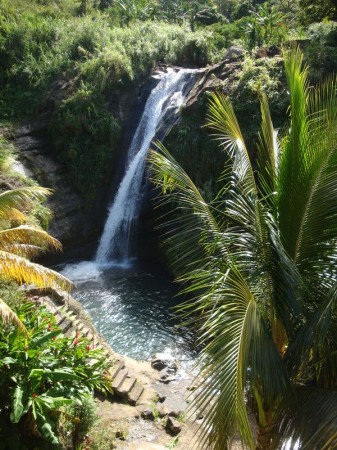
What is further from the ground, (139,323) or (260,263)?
(260,263)

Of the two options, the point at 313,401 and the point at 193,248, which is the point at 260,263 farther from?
the point at 313,401

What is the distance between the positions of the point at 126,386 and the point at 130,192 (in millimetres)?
10021

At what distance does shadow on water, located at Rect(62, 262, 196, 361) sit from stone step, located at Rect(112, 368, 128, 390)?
2053mm

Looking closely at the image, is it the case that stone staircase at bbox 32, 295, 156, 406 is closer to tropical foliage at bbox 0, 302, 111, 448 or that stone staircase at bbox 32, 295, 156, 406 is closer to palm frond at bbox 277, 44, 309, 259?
tropical foliage at bbox 0, 302, 111, 448

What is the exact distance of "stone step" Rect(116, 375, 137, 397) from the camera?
7.88 meters

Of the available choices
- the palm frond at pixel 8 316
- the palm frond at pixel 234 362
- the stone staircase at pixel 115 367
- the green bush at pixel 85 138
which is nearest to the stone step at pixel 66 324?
the stone staircase at pixel 115 367

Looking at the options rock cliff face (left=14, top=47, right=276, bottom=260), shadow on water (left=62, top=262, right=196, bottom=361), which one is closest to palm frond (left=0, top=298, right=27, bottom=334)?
shadow on water (left=62, top=262, right=196, bottom=361)

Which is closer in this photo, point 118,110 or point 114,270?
point 114,270

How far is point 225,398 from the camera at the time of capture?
283cm

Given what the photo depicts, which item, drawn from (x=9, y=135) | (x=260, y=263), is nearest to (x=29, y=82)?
(x=9, y=135)

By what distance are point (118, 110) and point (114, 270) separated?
7.59 m

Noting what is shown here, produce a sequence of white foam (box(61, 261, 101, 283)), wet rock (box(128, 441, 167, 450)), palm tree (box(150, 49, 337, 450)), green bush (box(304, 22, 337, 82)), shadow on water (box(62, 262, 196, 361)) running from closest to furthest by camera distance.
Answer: palm tree (box(150, 49, 337, 450)), wet rock (box(128, 441, 167, 450)), shadow on water (box(62, 262, 196, 361)), green bush (box(304, 22, 337, 82)), white foam (box(61, 261, 101, 283))

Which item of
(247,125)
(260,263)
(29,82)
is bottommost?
(260,263)

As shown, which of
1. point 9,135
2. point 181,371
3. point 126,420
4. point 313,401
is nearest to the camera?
point 313,401
